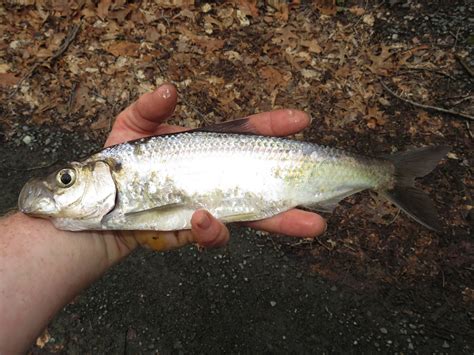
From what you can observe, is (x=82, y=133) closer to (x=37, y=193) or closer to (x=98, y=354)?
(x=37, y=193)

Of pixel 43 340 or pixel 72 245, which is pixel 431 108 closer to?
pixel 72 245

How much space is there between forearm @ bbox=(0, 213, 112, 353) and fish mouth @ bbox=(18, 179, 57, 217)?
144 millimetres

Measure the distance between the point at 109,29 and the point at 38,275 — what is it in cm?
486

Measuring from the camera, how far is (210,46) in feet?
20.9

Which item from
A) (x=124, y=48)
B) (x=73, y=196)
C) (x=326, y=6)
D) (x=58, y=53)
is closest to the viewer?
(x=73, y=196)

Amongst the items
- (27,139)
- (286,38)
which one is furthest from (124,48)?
(286,38)

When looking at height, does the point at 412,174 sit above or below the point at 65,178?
below

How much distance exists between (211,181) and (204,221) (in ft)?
1.40

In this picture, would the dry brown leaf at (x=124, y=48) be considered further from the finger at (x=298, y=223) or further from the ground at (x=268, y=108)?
the finger at (x=298, y=223)

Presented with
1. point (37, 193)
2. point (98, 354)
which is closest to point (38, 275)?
point (37, 193)

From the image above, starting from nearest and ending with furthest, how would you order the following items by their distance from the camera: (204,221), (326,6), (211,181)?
(204,221)
(211,181)
(326,6)

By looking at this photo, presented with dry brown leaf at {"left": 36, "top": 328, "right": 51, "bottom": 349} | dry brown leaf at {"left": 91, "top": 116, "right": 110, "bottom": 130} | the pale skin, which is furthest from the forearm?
dry brown leaf at {"left": 91, "top": 116, "right": 110, "bottom": 130}

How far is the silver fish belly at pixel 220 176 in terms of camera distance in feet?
10.7

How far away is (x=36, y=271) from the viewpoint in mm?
2889
